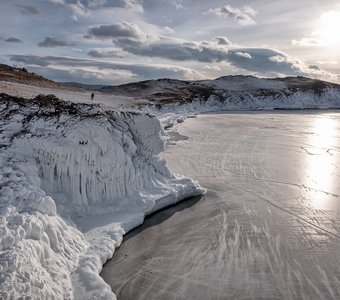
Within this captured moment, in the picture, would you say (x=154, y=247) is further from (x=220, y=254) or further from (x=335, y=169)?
(x=335, y=169)

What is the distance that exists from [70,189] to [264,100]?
53127 mm

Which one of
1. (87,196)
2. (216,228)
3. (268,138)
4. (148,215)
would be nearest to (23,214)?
(87,196)

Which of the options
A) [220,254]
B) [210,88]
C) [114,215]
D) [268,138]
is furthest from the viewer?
[210,88]

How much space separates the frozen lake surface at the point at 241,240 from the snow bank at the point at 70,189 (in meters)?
0.54

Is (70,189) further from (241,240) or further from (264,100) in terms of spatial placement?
(264,100)

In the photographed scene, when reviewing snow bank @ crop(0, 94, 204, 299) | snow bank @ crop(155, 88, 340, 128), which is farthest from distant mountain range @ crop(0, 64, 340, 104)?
snow bank @ crop(0, 94, 204, 299)

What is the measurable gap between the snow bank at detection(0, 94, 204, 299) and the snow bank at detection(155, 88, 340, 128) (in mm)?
30967

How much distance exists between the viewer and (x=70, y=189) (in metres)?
9.84

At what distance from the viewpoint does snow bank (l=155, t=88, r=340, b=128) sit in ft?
164

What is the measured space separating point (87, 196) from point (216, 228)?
332cm

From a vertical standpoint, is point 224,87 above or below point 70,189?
above

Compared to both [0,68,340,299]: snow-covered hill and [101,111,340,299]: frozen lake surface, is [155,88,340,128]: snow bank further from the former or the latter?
[0,68,340,299]: snow-covered hill

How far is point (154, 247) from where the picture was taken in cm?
897

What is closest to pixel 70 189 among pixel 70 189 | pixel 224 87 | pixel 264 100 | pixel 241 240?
pixel 70 189
